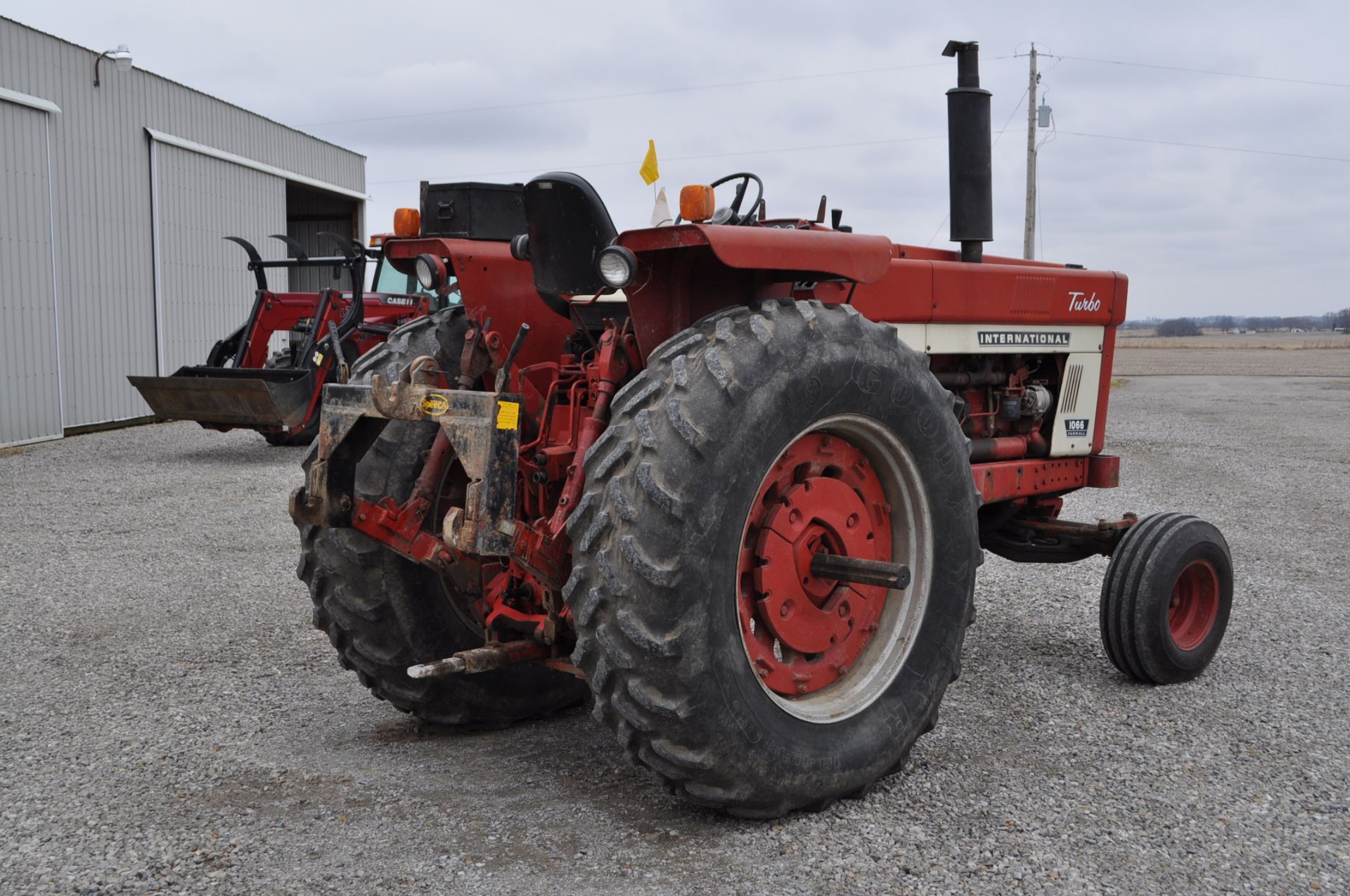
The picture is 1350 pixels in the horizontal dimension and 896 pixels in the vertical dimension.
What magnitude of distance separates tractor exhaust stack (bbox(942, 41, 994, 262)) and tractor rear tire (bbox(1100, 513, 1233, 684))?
1.29 meters

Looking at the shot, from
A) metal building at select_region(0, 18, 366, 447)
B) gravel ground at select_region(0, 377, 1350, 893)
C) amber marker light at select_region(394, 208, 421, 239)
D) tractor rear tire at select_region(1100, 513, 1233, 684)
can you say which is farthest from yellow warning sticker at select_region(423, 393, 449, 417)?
metal building at select_region(0, 18, 366, 447)

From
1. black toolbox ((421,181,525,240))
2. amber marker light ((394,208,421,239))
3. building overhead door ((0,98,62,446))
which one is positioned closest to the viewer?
amber marker light ((394,208,421,239))

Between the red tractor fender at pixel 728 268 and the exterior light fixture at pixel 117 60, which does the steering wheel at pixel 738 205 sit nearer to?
the red tractor fender at pixel 728 268


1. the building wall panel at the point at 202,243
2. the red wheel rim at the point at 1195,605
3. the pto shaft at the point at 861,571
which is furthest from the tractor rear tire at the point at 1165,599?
the building wall panel at the point at 202,243

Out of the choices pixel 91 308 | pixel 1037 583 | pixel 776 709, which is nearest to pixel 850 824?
pixel 776 709

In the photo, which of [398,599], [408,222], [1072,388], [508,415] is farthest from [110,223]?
[508,415]

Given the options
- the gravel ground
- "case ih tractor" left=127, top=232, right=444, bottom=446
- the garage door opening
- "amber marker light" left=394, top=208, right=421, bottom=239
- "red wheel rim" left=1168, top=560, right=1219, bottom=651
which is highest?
the garage door opening

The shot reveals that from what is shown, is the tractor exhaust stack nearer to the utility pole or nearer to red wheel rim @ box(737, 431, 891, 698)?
red wheel rim @ box(737, 431, 891, 698)

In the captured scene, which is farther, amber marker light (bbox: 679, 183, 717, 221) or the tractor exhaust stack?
the tractor exhaust stack

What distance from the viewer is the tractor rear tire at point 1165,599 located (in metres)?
4.31

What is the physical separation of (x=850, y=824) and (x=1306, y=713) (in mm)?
2013

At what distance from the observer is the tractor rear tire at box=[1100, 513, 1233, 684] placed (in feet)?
14.1

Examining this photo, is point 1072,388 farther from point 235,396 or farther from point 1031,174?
point 1031,174

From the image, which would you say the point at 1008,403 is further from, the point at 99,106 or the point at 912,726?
the point at 99,106
